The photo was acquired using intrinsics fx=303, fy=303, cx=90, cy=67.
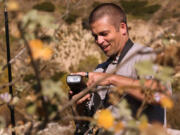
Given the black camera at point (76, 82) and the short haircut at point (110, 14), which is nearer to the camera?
the black camera at point (76, 82)

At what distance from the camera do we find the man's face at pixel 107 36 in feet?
5.35

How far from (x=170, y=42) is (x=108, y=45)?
0.94 m

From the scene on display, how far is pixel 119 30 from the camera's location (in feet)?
5.52

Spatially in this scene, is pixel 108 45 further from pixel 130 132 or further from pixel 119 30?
pixel 130 132

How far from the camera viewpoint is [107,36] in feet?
5.36

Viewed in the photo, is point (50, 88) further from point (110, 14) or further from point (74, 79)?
point (110, 14)

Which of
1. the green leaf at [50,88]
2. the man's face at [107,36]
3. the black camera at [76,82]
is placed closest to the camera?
the green leaf at [50,88]

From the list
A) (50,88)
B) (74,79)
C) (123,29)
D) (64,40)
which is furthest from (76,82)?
(50,88)

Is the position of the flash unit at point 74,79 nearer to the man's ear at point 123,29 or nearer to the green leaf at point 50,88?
the man's ear at point 123,29

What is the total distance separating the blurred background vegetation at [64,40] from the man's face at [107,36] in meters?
0.15

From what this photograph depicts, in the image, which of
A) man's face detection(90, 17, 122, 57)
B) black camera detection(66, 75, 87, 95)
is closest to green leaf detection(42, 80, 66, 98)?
black camera detection(66, 75, 87, 95)

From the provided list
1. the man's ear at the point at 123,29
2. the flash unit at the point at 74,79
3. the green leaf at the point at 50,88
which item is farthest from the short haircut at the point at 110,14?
the green leaf at the point at 50,88

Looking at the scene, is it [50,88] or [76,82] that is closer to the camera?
[50,88]

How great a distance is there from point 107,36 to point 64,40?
235mm
